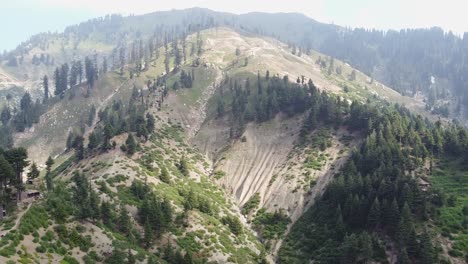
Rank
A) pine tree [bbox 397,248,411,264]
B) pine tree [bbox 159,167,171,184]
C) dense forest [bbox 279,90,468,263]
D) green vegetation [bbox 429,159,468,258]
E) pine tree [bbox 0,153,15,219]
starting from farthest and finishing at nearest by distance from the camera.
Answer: pine tree [bbox 159,167,171,184], dense forest [bbox 279,90,468,263], green vegetation [bbox 429,159,468,258], pine tree [bbox 397,248,411,264], pine tree [bbox 0,153,15,219]

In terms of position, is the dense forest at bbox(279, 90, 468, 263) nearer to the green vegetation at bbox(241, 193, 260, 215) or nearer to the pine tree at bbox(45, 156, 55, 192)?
the green vegetation at bbox(241, 193, 260, 215)

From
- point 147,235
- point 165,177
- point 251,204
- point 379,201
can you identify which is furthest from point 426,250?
point 165,177

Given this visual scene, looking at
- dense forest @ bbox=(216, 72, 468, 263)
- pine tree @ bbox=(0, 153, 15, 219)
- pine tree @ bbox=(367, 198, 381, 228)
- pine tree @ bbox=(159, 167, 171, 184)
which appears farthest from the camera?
pine tree @ bbox=(159, 167, 171, 184)

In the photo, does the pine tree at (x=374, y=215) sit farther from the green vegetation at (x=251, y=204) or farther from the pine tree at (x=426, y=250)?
the green vegetation at (x=251, y=204)

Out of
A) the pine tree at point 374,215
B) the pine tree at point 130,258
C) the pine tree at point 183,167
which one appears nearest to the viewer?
the pine tree at point 130,258

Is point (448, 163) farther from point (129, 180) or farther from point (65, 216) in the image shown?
point (65, 216)

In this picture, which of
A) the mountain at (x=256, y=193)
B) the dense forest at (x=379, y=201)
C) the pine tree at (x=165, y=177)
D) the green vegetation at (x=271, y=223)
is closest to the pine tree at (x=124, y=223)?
the mountain at (x=256, y=193)

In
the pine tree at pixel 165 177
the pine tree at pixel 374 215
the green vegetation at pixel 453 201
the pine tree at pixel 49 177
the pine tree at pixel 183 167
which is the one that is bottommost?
the pine tree at pixel 183 167

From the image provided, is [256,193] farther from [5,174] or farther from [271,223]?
[5,174]

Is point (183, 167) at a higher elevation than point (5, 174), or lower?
lower

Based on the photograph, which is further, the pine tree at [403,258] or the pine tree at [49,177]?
the pine tree at [49,177]

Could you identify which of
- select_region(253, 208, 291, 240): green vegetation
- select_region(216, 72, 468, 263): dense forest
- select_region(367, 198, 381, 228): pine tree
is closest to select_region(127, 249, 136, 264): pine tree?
select_region(216, 72, 468, 263): dense forest

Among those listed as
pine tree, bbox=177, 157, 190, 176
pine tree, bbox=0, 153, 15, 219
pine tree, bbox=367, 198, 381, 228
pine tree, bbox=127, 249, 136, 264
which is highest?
pine tree, bbox=0, 153, 15, 219
